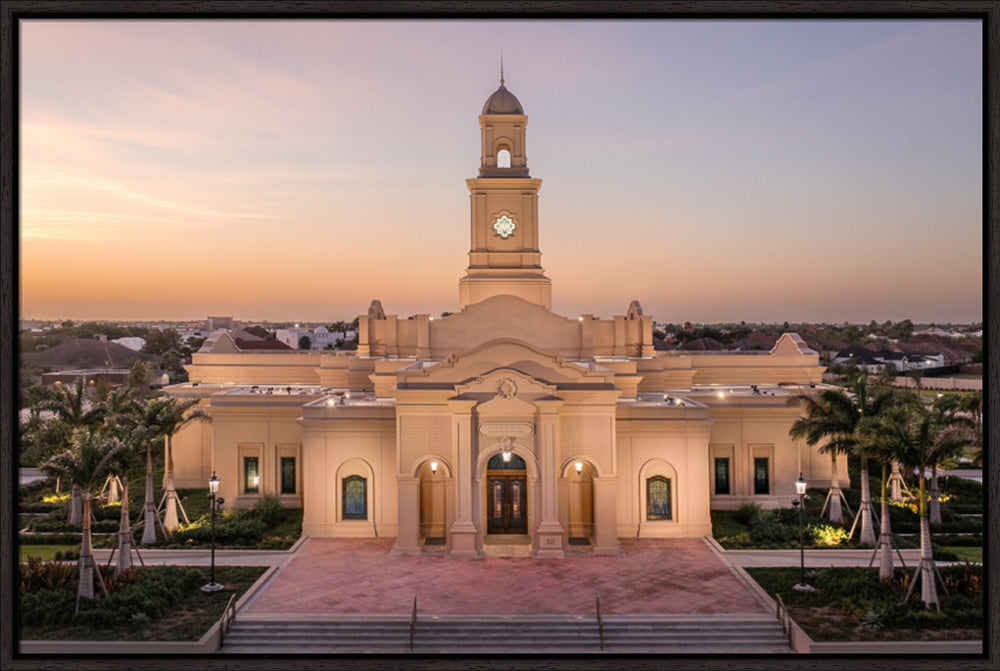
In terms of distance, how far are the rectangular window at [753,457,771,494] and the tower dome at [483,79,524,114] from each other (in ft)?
67.0

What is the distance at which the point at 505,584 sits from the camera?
20.8 metres

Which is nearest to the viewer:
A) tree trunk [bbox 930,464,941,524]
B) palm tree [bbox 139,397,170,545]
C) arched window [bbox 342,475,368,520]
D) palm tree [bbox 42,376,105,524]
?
palm tree [bbox 139,397,170,545]

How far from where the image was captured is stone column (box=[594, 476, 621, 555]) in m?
23.9

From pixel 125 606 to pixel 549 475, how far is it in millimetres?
13060

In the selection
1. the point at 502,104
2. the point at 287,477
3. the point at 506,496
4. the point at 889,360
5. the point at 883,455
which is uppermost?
the point at 502,104

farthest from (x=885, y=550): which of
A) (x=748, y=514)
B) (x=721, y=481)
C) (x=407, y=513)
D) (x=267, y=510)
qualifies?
(x=267, y=510)

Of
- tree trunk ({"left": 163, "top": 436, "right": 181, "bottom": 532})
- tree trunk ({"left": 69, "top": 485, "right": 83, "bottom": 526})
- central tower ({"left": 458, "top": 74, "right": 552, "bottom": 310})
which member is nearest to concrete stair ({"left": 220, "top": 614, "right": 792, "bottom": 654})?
tree trunk ({"left": 163, "top": 436, "right": 181, "bottom": 532})

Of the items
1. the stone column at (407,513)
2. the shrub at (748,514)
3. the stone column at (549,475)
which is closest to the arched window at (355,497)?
the stone column at (407,513)

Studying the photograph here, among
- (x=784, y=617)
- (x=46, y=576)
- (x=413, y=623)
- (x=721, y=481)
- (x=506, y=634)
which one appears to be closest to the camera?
(x=413, y=623)

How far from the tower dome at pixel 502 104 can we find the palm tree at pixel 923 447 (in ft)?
74.8

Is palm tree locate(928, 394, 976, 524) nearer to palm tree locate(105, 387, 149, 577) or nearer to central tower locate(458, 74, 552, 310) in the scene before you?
central tower locate(458, 74, 552, 310)

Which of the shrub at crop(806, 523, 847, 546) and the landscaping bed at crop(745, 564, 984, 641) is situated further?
the shrub at crop(806, 523, 847, 546)

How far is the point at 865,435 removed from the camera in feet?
68.9

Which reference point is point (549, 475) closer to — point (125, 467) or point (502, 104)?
point (125, 467)
